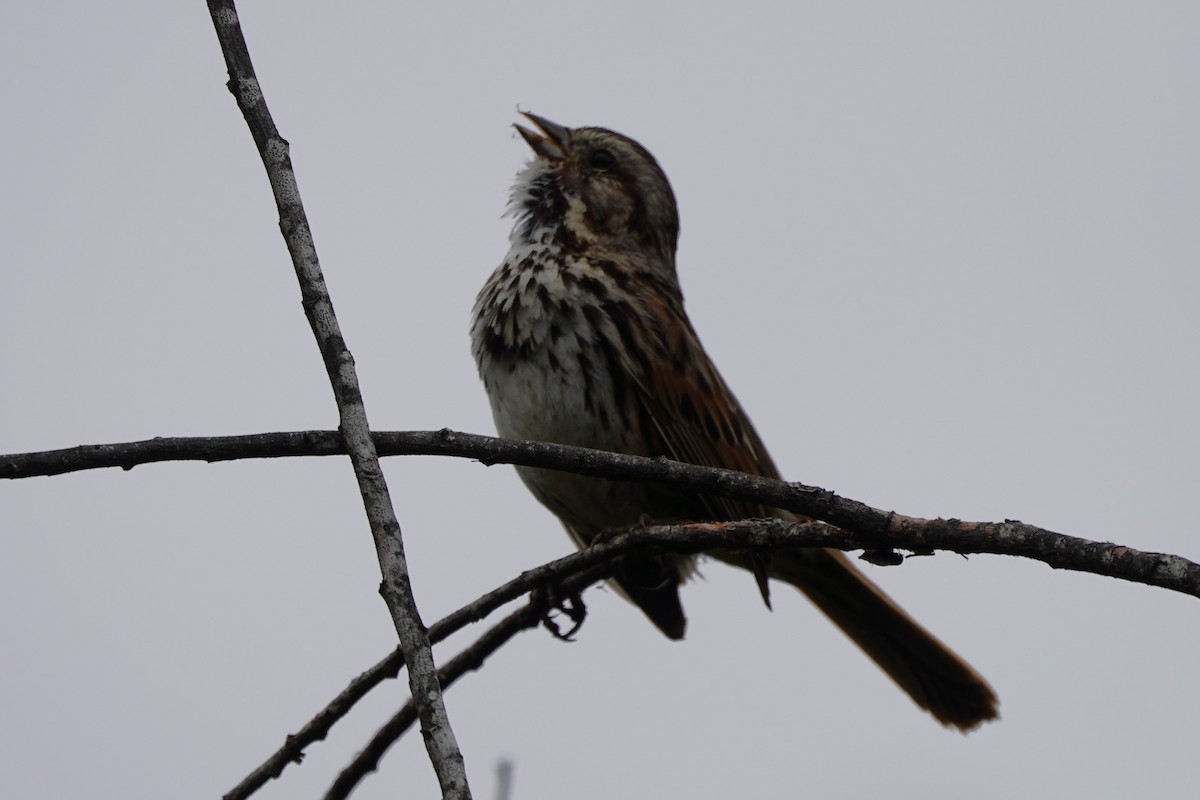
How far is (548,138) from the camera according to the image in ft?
17.6

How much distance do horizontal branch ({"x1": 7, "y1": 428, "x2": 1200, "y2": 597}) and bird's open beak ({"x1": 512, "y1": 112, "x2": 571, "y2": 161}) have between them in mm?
3048

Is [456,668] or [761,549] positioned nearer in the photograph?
[761,549]

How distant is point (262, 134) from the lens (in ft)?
7.80

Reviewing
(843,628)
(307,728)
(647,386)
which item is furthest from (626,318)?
(307,728)

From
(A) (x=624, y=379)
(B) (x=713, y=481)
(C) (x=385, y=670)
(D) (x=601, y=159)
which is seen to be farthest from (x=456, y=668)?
(D) (x=601, y=159)

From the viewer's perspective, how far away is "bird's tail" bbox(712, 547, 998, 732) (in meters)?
4.89

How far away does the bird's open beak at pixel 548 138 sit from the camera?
535 centimetres

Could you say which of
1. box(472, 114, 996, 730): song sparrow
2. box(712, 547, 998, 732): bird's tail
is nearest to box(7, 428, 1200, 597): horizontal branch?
box(472, 114, 996, 730): song sparrow

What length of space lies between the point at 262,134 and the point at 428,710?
1094mm

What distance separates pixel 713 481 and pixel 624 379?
80.8 inches

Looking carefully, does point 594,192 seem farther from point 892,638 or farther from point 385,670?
point 385,670

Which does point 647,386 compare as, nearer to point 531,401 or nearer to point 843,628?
point 531,401

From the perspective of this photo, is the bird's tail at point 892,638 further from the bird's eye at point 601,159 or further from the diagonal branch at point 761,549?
the diagonal branch at point 761,549

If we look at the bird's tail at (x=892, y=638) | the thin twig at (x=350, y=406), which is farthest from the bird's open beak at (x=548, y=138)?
the thin twig at (x=350, y=406)
